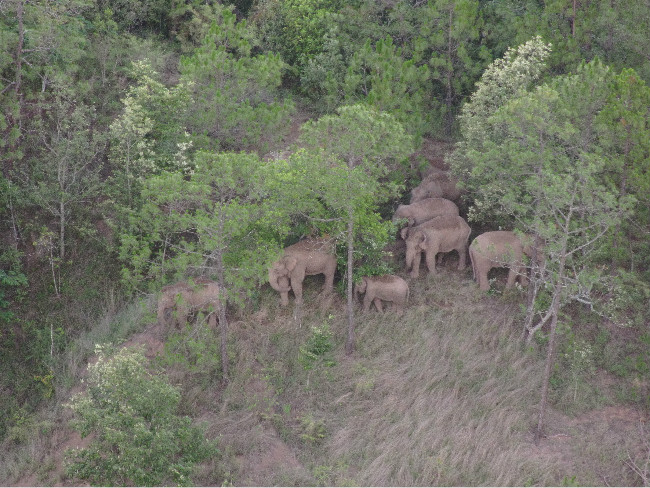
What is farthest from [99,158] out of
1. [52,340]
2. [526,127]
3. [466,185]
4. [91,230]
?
[526,127]

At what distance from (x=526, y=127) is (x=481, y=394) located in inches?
259

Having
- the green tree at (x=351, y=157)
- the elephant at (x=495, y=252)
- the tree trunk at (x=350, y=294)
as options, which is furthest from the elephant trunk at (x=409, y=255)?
the green tree at (x=351, y=157)

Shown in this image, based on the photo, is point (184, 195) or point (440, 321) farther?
point (440, 321)

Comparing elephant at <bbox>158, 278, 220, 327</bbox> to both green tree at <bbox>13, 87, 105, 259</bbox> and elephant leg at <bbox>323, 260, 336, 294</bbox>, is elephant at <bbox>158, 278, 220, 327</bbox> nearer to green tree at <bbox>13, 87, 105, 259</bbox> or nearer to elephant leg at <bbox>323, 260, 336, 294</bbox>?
elephant leg at <bbox>323, 260, 336, 294</bbox>

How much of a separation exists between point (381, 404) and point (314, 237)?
5.26 m

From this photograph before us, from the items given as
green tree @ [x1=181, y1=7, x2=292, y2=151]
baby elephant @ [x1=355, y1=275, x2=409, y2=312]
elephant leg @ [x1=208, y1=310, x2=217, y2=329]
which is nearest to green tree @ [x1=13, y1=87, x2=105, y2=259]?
green tree @ [x1=181, y1=7, x2=292, y2=151]

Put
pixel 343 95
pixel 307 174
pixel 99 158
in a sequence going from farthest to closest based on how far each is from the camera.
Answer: pixel 343 95
pixel 99 158
pixel 307 174

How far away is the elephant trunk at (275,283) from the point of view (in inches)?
846

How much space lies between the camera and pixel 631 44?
24.0 metres

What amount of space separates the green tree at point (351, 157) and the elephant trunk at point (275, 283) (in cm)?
251

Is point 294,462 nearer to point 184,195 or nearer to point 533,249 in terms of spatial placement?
point 184,195

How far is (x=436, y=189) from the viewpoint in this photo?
81.0 ft

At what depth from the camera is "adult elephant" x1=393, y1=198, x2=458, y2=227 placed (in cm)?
2356

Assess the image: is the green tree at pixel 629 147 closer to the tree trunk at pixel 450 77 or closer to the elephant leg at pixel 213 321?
the tree trunk at pixel 450 77
